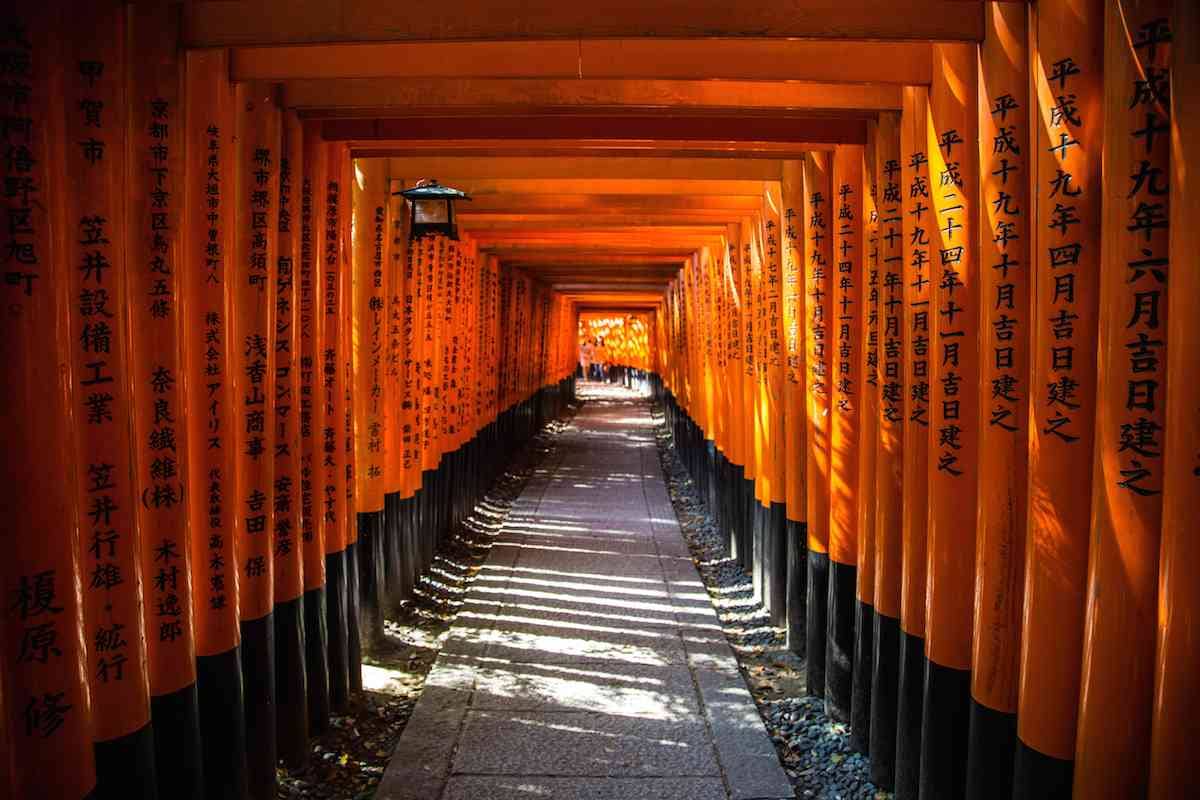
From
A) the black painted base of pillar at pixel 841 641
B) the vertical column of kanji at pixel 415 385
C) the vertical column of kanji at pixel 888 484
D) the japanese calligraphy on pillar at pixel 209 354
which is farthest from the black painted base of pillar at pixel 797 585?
the japanese calligraphy on pillar at pixel 209 354

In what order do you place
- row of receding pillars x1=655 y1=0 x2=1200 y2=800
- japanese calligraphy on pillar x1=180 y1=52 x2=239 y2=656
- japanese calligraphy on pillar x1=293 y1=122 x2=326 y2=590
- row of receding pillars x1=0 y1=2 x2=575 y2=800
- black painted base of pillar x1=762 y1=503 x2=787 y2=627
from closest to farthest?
row of receding pillars x1=655 y1=0 x2=1200 y2=800 < row of receding pillars x1=0 y1=2 x2=575 y2=800 < japanese calligraphy on pillar x1=180 y1=52 x2=239 y2=656 < japanese calligraphy on pillar x1=293 y1=122 x2=326 y2=590 < black painted base of pillar x1=762 y1=503 x2=787 y2=627

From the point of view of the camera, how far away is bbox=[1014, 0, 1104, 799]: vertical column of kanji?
2.53 m

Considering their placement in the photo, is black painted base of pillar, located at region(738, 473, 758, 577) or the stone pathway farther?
black painted base of pillar, located at region(738, 473, 758, 577)

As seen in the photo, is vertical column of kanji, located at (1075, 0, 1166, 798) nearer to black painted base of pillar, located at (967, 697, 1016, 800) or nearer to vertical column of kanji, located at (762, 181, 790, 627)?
black painted base of pillar, located at (967, 697, 1016, 800)

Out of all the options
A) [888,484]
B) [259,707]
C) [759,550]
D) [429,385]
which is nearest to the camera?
[259,707]

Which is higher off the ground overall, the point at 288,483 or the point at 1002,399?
the point at 1002,399

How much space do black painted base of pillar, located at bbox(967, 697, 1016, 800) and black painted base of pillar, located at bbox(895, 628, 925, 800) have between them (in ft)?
2.04

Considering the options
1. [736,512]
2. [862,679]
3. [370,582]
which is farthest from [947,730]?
[736,512]

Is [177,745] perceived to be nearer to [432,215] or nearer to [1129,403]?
[1129,403]

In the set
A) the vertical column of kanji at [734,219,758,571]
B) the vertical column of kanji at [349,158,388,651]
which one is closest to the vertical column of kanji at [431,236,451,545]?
the vertical column of kanji at [349,158,388,651]

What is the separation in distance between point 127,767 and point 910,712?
3.10 meters

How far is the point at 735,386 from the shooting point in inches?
348

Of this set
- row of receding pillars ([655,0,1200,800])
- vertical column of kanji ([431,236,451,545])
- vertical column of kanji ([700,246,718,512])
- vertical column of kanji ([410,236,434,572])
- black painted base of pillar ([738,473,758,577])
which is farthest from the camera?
vertical column of kanji ([700,246,718,512])

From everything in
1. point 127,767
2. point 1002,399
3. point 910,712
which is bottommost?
point 910,712
